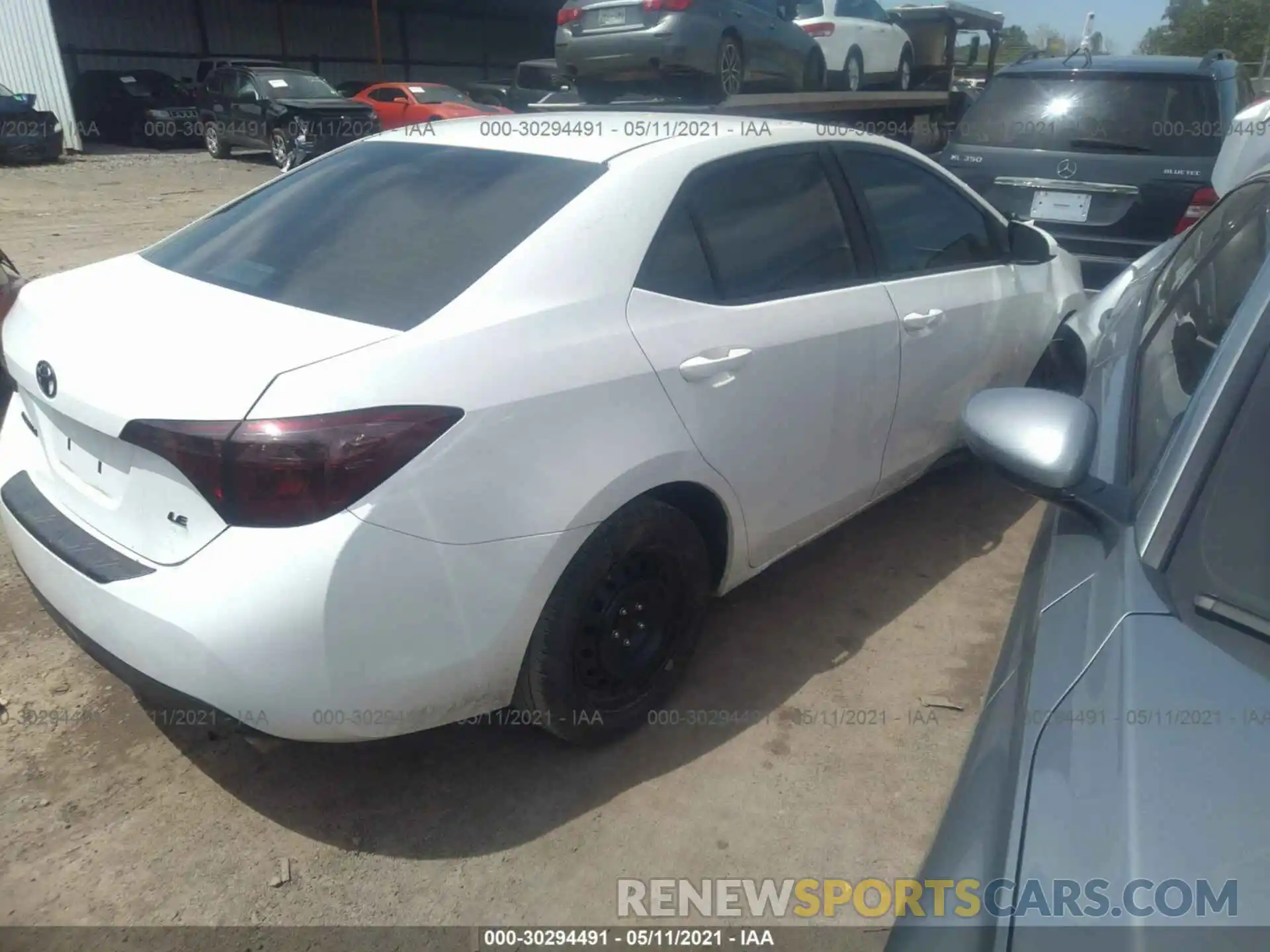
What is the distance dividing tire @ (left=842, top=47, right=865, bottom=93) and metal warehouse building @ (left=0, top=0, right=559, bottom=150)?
15.9 m

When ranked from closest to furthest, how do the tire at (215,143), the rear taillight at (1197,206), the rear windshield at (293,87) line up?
the rear taillight at (1197,206)
the rear windshield at (293,87)
the tire at (215,143)

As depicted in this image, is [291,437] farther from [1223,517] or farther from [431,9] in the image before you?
[431,9]

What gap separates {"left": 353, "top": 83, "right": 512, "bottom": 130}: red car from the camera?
16.9 metres

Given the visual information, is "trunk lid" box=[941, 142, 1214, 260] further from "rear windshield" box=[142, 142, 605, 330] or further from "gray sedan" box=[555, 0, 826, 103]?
"rear windshield" box=[142, 142, 605, 330]

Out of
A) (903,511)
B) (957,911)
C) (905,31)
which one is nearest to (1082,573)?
(957,911)

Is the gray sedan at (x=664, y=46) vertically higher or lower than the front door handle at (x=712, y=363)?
higher

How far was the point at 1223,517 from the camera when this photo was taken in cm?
147

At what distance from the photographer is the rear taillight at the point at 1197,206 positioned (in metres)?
4.84

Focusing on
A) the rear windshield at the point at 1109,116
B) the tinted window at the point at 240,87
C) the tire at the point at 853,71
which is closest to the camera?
the rear windshield at the point at 1109,116

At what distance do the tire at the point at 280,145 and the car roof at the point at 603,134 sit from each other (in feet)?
47.7

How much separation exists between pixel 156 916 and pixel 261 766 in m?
0.47

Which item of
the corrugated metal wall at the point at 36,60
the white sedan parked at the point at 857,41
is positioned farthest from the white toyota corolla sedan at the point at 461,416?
the corrugated metal wall at the point at 36,60

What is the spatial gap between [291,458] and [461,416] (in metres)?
0.35

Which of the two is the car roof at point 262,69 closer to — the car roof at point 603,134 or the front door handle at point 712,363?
the car roof at point 603,134
